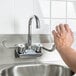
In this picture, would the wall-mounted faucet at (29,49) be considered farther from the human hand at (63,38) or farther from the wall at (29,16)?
the human hand at (63,38)

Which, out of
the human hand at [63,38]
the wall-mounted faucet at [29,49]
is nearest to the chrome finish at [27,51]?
the wall-mounted faucet at [29,49]

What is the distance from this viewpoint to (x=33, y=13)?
1425 millimetres

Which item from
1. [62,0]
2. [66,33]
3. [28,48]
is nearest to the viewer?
[66,33]

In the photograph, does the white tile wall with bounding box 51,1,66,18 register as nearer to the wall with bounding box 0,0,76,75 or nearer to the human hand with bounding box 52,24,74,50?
the wall with bounding box 0,0,76,75

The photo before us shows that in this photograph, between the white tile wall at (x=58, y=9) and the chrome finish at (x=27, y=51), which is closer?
the chrome finish at (x=27, y=51)

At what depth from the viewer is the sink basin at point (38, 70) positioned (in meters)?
1.36

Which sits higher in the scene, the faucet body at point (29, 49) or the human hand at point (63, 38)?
the human hand at point (63, 38)

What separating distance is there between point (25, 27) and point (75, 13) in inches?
14.5

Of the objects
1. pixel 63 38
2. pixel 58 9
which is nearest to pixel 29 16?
pixel 58 9

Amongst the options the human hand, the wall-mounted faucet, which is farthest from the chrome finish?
the human hand

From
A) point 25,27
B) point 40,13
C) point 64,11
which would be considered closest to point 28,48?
point 25,27

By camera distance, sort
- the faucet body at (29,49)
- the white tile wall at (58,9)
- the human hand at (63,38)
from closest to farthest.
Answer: the human hand at (63,38), the faucet body at (29,49), the white tile wall at (58,9)

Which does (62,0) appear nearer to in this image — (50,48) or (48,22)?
(48,22)

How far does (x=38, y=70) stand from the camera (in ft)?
4.62
